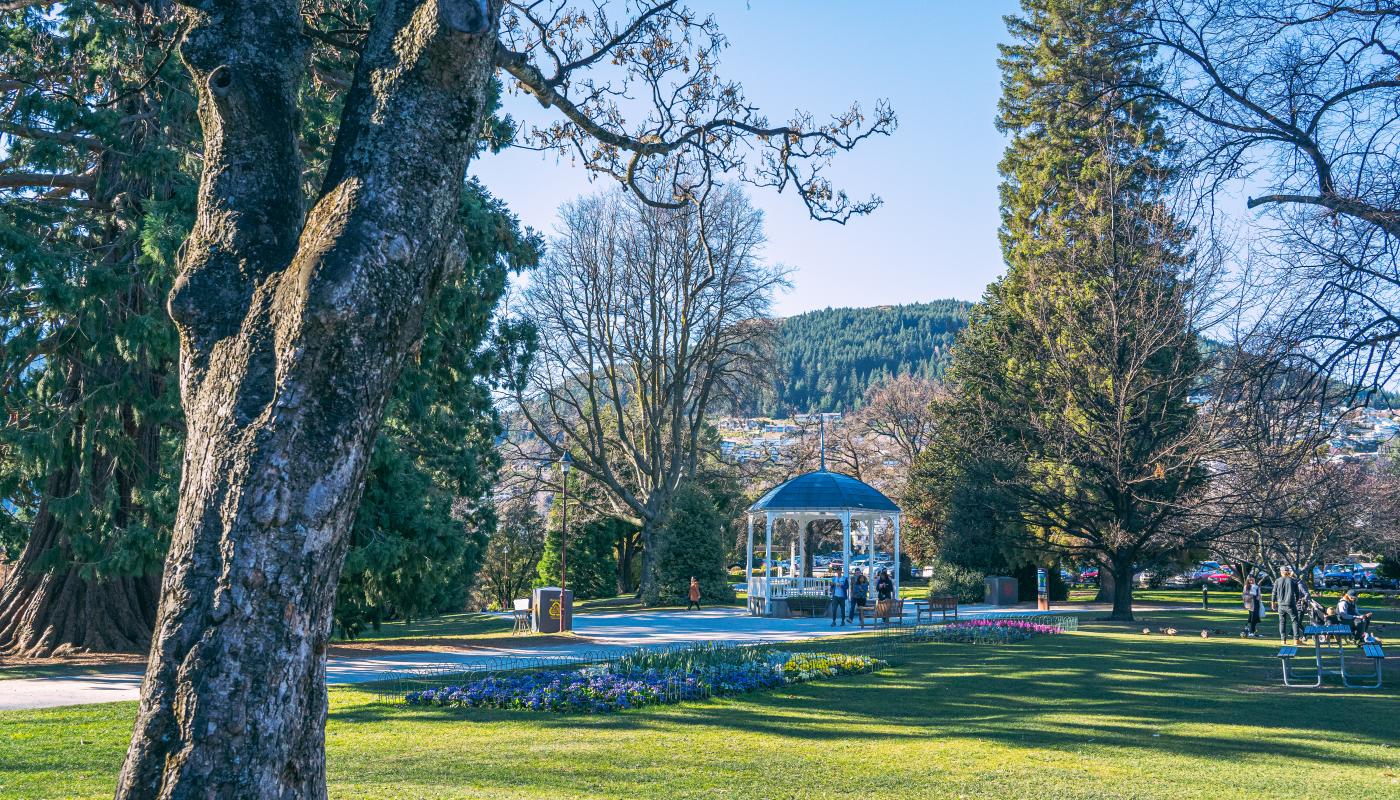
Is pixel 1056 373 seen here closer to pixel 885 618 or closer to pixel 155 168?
pixel 885 618

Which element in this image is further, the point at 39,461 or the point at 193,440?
the point at 39,461

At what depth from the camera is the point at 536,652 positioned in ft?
60.6

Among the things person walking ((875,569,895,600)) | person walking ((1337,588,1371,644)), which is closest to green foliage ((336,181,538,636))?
person walking ((875,569,895,600))

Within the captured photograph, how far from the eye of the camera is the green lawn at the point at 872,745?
24.1 feet

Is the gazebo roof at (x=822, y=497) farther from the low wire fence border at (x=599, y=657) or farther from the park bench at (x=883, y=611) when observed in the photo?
the low wire fence border at (x=599, y=657)

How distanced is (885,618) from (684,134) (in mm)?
18753

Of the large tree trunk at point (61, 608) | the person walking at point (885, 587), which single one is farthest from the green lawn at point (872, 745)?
the person walking at point (885, 587)

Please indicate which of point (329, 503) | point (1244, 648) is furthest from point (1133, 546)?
point (329, 503)

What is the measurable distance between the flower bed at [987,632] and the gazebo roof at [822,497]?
24.6ft

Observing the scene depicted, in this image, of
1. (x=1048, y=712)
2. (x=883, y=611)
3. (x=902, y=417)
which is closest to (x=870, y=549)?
(x=883, y=611)

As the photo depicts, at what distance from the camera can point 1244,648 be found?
1911 centimetres

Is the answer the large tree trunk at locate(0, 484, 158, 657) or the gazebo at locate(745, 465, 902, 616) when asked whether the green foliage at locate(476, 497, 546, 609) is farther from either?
the large tree trunk at locate(0, 484, 158, 657)

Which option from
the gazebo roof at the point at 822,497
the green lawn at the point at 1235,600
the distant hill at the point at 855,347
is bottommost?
the green lawn at the point at 1235,600

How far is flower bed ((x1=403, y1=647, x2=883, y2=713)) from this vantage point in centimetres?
1173
